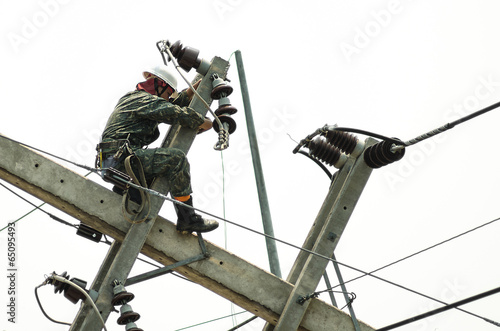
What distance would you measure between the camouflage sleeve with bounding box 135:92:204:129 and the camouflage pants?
12.0 inches

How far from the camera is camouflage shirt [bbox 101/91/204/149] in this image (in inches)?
254

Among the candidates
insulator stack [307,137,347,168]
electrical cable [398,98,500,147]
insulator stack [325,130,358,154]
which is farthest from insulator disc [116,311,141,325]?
electrical cable [398,98,500,147]

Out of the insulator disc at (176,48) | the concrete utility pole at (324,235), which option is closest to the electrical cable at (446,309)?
the concrete utility pole at (324,235)

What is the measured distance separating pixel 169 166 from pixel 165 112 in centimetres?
48

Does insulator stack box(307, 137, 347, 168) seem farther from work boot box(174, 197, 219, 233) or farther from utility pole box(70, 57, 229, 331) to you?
work boot box(174, 197, 219, 233)

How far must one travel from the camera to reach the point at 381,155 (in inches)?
263

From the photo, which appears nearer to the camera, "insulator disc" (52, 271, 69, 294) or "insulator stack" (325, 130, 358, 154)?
"insulator disc" (52, 271, 69, 294)

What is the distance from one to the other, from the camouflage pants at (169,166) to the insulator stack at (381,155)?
1.69 m

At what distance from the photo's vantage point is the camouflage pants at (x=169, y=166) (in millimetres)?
6324

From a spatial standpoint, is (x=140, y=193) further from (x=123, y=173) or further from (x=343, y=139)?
(x=343, y=139)

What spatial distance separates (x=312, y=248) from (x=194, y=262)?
3.78 ft

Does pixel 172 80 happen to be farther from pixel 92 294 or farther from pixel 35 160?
pixel 92 294

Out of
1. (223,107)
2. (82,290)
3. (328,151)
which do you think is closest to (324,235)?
(328,151)

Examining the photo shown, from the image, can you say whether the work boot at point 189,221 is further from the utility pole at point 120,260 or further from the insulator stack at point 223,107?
the insulator stack at point 223,107
